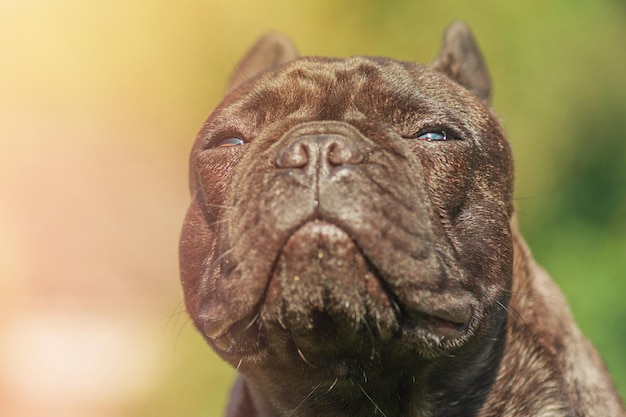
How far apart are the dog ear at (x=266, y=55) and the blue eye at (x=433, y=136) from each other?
5.78 ft

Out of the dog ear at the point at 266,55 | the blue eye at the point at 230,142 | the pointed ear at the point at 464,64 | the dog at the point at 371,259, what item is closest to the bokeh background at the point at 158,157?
the pointed ear at the point at 464,64

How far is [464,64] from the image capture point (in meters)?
4.86

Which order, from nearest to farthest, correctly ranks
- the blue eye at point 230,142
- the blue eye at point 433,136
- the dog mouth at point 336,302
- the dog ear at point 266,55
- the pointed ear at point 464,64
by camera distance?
the dog mouth at point 336,302 < the blue eye at point 433,136 < the blue eye at point 230,142 < the pointed ear at point 464,64 < the dog ear at point 266,55

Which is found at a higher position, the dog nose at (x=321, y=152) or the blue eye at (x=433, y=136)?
the dog nose at (x=321, y=152)

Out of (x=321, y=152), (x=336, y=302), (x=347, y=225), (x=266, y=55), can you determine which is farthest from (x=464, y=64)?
(x=336, y=302)

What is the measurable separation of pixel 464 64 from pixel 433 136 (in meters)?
1.41

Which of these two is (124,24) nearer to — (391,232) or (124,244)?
(124,244)

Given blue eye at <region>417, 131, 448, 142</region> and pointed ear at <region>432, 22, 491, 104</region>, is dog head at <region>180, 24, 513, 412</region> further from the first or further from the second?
pointed ear at <region>432, 22, 491, 104</region>

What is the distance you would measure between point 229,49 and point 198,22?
809 millimetres

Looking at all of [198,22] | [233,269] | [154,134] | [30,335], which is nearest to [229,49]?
[198,22]

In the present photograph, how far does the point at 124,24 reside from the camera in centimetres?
1273

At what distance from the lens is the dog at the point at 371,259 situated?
2.95m

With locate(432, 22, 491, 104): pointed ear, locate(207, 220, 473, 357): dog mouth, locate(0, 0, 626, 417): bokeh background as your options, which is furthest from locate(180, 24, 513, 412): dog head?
locate(0, 0, 626, 417): bokeh background

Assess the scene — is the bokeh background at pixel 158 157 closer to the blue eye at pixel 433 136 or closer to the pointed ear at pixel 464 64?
the pointed ear at pixel 464 64
